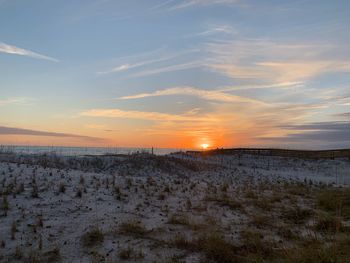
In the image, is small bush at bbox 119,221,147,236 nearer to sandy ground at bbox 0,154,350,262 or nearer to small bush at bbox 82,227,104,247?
sandy ground at bbox 0,154,350,262

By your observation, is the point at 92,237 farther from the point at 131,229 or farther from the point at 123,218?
the point at 123,218

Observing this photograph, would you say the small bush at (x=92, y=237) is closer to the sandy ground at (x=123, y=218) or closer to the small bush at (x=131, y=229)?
the sandy ground at (x=123, y=218)

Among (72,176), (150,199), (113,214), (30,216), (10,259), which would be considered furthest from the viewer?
(72,176)

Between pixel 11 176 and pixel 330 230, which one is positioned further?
pixel 11 176

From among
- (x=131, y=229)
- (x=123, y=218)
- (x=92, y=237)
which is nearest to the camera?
(x=92, y=237)

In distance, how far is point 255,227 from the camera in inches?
384

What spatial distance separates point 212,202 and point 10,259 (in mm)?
7245

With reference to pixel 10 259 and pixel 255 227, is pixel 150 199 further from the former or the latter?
pixel 10 259

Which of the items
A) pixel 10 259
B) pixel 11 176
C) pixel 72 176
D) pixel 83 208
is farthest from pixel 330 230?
pixel 11 176

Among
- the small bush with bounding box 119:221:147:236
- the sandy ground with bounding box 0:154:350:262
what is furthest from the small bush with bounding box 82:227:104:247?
the small bush with bounding box 119:221:147:236

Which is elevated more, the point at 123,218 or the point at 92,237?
the point at 123,218

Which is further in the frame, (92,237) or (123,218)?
(123,218)

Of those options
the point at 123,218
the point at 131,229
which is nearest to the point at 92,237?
the point at 131,229

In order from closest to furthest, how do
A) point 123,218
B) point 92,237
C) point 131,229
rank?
point 92,237, point 131,229, point 123,218
